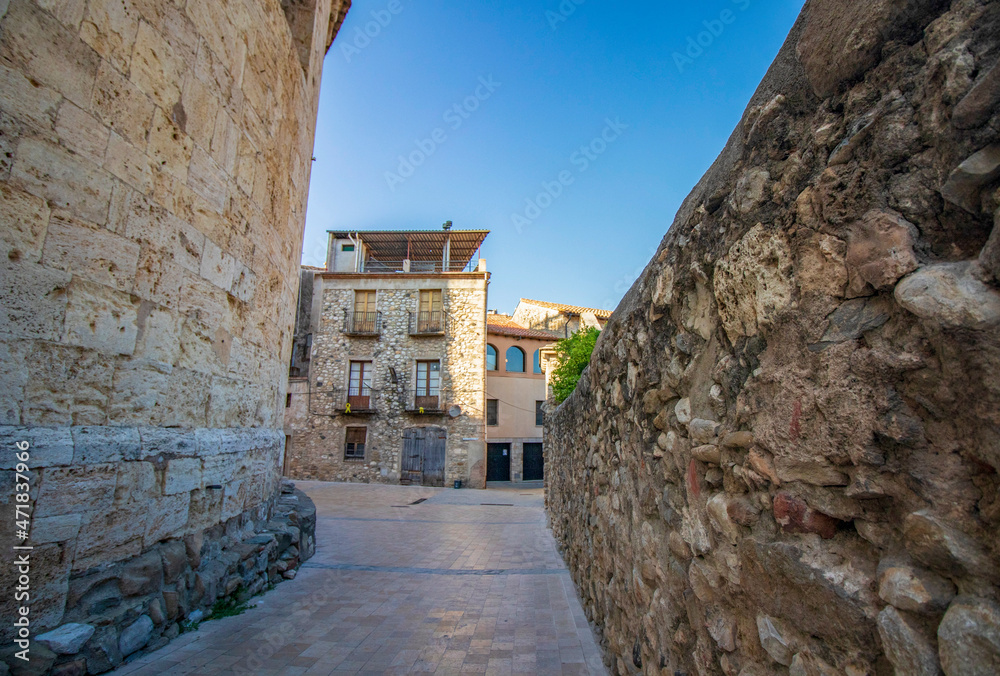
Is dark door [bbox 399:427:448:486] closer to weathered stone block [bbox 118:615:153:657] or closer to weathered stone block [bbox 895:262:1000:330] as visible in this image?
weathered stone block [bbox 118:615:153:657]

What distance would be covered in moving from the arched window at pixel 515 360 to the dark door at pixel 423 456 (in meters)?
4.59

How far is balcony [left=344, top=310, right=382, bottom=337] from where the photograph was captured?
57.8 feet

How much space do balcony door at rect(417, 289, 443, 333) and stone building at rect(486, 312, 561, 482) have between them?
2367mm

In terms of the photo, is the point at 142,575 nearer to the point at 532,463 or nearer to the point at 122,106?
the point at 122,106

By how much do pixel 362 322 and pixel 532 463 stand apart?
8.71 metres

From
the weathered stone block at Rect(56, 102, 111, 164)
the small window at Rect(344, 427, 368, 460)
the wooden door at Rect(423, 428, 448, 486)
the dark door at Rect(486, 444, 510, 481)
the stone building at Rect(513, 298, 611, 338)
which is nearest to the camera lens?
the weathered stone block at Rect(56, 102, 111, 164)

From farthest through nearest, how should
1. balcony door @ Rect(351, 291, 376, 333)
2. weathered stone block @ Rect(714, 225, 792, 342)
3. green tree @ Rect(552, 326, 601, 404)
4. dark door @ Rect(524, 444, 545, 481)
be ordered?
dark door @ Rect(524, 444, 545, 481)
balcony door @ Rect(351, 291, 376, 333)
green tree @ Rect(552, 326, 601, 404)
weathered stone block @ Rect(714, 225, 792, 342)

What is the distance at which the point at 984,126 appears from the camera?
2.58ft

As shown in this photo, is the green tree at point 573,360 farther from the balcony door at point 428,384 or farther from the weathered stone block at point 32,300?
the weathered stone block at point 32,300

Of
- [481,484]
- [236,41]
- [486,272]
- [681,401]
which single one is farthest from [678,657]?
[486,272]

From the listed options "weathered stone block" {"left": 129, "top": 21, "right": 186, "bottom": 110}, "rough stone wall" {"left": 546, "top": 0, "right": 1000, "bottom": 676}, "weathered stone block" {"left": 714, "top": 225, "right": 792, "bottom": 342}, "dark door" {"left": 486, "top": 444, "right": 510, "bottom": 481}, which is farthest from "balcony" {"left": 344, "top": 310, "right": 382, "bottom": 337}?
"weathered stone block" {"left": 714, "top": 225, "right": 792, "bottom": 342}

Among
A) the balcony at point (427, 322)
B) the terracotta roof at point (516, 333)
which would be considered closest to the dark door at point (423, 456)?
the balcony at point (427, 322)

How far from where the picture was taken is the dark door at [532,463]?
19750mm

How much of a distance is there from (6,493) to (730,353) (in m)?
3.06
